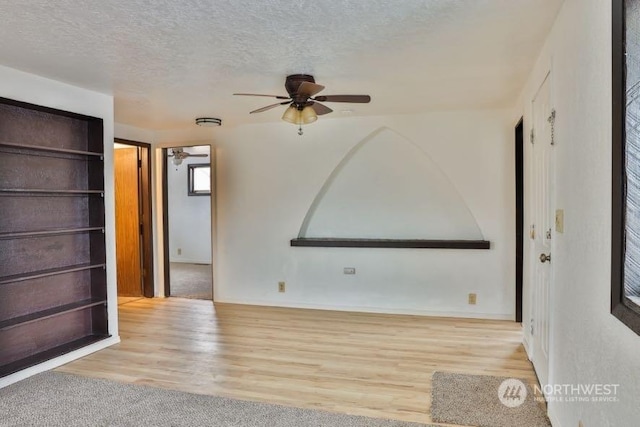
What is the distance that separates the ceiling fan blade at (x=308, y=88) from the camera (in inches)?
119

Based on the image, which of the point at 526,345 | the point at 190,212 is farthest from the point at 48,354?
the point at 190,212

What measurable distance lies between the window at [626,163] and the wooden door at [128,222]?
544 cm

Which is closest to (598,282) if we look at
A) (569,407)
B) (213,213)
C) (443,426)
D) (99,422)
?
(569,407)

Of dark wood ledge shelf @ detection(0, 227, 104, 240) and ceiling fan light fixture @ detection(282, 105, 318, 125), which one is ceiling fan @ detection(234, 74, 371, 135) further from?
dark wood ledge shelf @ detection(0, 227, 104, 240)

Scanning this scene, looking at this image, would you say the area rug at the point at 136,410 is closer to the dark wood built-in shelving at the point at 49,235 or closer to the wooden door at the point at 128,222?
the dark wood built-in shelving at the point at 49,235

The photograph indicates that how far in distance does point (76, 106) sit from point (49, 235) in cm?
104

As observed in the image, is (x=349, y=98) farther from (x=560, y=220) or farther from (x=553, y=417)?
(x=553, y=417)

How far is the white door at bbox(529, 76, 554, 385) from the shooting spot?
2.70 m

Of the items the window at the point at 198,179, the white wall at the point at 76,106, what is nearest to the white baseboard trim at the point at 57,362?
the white wall at the point at 76,106

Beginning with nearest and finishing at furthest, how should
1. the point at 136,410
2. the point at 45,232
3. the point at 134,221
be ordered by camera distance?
the point at 136,410
the point at 45,232
the point at 134,221

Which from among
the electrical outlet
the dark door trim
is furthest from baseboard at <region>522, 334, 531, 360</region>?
the electrical outlet

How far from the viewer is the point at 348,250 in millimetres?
5109

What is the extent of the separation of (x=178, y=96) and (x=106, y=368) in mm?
2271

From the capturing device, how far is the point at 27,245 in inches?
134
